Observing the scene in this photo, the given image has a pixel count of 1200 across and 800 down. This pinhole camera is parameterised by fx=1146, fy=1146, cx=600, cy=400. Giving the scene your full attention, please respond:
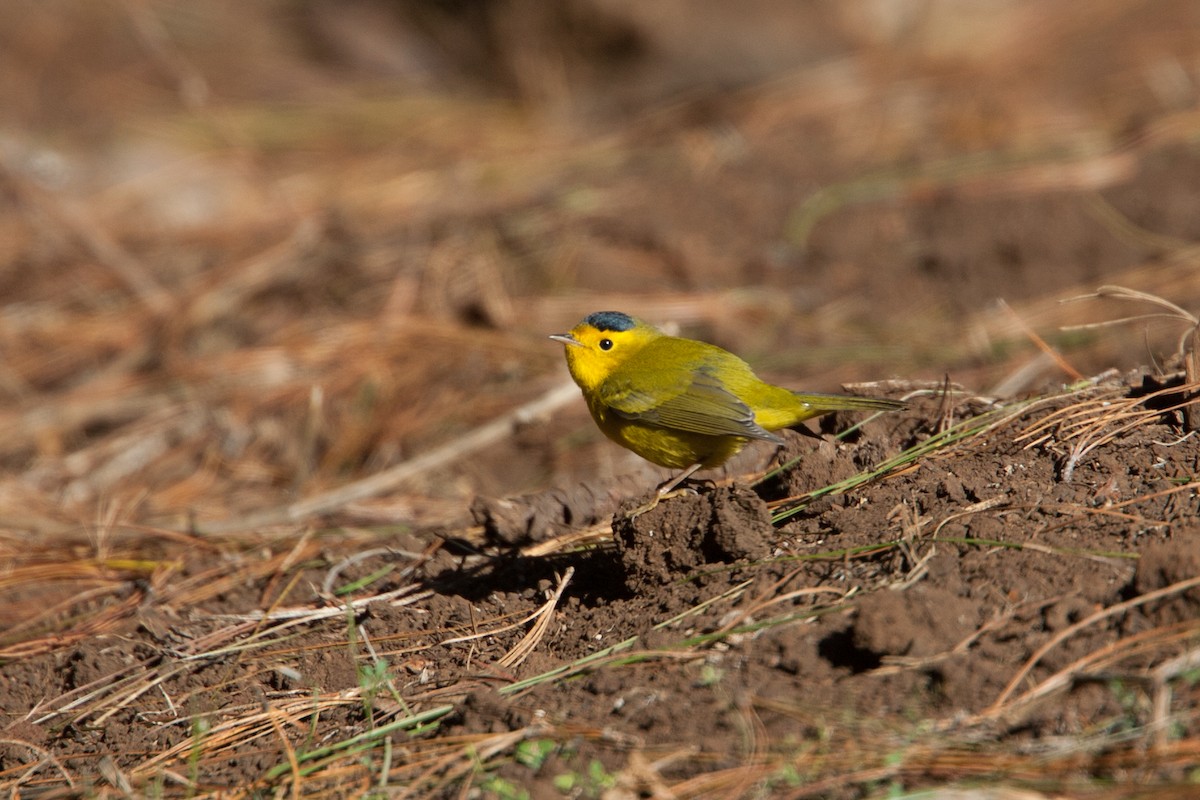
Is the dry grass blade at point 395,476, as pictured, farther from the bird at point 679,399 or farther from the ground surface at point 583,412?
the bird at point 679,399

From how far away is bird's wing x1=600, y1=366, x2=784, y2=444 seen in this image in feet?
13.1

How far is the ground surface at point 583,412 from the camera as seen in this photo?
2711 mm

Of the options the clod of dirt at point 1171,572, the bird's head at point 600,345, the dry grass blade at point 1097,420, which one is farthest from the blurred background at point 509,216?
the clod of dirt at point 1171,572

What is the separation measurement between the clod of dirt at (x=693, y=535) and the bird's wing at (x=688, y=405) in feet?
1.80

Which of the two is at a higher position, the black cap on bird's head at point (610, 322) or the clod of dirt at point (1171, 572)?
the black cap on bird's head at point (610, 322)

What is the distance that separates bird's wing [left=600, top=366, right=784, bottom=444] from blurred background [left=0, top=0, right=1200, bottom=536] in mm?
1190

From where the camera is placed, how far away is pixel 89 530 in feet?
16.1

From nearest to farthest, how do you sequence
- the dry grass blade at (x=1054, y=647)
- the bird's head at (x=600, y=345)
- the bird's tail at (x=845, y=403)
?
the dry grass blade at (x=1054, y=647) < the bird's tail at (x=845, y=403) < the bird's head at (x=600, y=345)

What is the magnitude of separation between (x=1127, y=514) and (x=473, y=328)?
4.66m

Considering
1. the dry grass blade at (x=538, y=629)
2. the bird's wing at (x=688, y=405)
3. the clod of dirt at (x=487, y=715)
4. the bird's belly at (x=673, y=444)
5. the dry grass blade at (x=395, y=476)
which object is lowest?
the dry grass blade at (x=395, y=476)

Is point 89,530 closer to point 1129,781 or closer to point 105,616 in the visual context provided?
point 105,616

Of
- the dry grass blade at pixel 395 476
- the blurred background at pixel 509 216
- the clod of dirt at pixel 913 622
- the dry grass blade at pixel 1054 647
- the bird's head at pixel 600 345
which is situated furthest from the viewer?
the blurred background at pixel 509 216

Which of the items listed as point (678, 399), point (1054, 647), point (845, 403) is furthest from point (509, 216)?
point (1054, 647)

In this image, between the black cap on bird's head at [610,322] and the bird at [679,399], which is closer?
the bird at [679,399]
